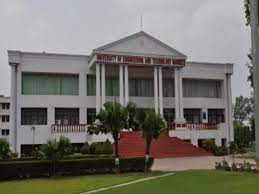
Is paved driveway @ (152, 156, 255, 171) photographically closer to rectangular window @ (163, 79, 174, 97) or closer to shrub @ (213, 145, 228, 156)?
shrub @ (213, 145, 228, 156)

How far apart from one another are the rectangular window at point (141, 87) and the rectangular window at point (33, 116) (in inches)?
330

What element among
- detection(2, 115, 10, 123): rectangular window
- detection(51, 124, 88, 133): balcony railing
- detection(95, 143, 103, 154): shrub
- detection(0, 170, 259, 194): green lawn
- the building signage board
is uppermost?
the building signage board

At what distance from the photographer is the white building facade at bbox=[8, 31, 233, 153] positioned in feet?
110

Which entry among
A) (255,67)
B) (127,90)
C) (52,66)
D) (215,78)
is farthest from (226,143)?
(255,67)

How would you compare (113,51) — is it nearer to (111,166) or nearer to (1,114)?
(111,166)

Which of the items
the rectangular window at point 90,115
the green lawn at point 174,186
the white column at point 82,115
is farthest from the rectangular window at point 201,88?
the green lawn at point 174,186

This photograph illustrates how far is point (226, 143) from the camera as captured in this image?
127 feet

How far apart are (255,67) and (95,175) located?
12.6m

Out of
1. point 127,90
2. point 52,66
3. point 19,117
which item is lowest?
point 19,117

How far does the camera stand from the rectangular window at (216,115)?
132ft

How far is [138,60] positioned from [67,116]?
8018mm

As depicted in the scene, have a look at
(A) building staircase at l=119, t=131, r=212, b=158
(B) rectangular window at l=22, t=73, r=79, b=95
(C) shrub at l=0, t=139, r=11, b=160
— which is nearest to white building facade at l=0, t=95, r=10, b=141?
(B) rectangular window at l=22, t=73, r=79, b=95

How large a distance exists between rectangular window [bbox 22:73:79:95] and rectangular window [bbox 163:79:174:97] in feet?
28.1

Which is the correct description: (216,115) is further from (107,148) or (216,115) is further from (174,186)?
(174,186)
